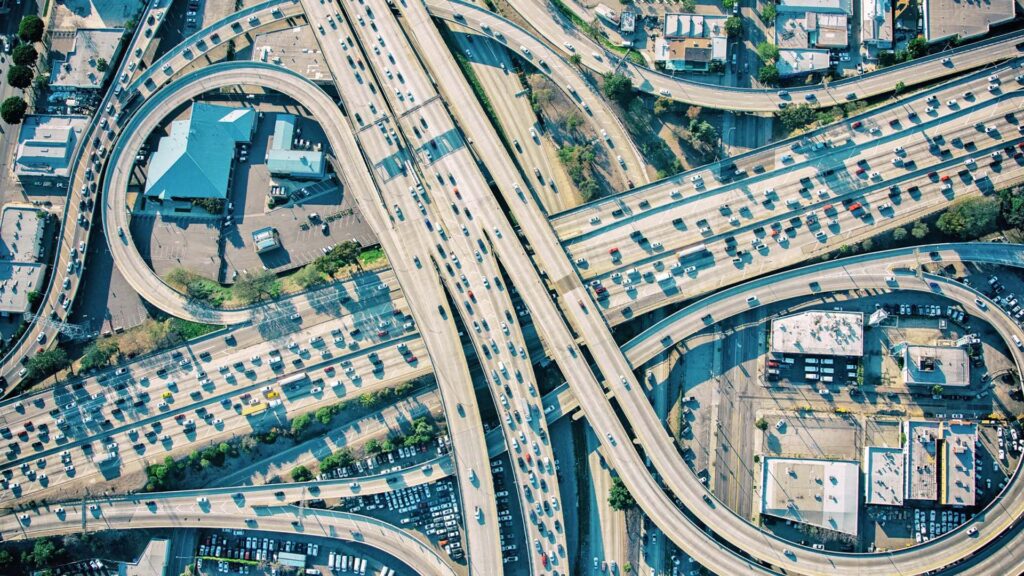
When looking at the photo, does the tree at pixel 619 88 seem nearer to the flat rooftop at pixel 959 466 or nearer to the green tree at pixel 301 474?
the flat rooftop at pixel 959 466

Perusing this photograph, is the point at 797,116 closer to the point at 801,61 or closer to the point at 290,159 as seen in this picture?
the point at 801,61

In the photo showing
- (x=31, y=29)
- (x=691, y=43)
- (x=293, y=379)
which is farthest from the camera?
(x=31, y=29)

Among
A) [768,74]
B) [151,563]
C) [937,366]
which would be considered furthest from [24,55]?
[937,366]

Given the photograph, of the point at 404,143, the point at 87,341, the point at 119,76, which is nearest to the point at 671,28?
the point at 404,143

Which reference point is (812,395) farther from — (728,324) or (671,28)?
(671,28)

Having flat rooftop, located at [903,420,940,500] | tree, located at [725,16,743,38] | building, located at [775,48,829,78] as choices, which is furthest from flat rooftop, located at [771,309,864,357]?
tree, located at [725,16,743,38]

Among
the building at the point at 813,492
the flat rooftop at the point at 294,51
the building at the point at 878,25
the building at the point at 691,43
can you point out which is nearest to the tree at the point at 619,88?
the building at the point at 691,43

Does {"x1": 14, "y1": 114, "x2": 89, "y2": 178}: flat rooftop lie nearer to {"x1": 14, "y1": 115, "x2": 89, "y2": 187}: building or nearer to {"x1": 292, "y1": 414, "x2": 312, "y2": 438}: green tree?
{"x1": 14, "y1": 115, "x2": 89, "y2": 187}: building
